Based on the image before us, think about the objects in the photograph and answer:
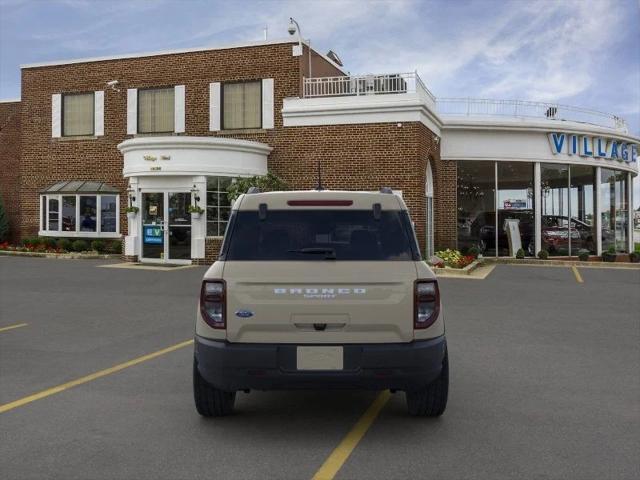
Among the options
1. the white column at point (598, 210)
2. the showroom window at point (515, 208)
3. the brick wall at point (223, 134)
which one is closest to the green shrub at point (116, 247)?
the brick wall at point (223, 134)

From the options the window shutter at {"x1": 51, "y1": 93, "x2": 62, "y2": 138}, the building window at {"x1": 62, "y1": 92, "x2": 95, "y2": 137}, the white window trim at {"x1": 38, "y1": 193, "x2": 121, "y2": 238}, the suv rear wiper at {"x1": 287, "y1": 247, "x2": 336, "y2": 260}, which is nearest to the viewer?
the suv rear wiper at {"x1": 287, "y1": 247, "x2": 336, "y2": 260}

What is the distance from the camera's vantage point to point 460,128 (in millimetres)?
23203

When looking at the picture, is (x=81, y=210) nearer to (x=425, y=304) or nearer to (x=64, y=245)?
(x=64, y=245)

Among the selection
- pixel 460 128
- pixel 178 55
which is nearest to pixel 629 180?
pixel 460 128

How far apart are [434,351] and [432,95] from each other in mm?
19053

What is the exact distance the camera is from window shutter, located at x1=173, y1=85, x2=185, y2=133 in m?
23.3

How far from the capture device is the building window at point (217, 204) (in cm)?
2003

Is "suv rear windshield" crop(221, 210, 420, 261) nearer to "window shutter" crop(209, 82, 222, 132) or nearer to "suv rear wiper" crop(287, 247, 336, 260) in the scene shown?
"suv rear wiper" crop(287, 247, 336, 260)

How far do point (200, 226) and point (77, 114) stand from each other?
920cm

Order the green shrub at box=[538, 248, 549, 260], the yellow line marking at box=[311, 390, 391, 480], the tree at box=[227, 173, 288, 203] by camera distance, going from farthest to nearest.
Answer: the green shrub at box=[538, 248, 549, 260] < the tree at box=[227, 173, 288, 203] < the yellow line marking at box=[311, 390, 391, 480]

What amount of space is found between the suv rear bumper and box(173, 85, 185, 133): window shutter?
20.1m

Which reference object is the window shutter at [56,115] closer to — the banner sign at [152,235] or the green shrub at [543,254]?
the banner sign at [152,235]

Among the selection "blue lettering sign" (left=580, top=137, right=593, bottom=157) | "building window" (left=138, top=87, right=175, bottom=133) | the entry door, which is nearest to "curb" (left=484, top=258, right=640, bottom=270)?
"blue lettering sign" (left=580, top=137, right=593, bottom=157)

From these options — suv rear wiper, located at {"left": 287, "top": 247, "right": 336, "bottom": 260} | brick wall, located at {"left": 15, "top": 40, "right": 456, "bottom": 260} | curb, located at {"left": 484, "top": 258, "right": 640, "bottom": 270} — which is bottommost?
curb, located at {"left": 484, "top": 258, "right": 640, "bottom": 270}
